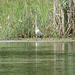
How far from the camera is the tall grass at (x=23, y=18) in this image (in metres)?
16.2

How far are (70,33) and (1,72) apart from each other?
10.5 metres

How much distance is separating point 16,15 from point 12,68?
1034 centimetres

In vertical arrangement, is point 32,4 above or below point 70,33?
above

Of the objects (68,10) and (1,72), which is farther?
(68,10)

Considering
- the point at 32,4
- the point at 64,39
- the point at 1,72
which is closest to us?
the point at 1,72

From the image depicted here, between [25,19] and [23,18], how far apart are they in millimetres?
113

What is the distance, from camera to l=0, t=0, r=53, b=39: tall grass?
1622cm

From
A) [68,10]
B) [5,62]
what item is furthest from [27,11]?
[5,62]

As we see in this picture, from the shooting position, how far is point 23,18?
655 inches

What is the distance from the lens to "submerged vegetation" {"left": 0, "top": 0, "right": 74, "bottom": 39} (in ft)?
53.1

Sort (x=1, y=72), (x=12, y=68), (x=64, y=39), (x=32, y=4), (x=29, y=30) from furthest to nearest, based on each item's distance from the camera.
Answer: (x=32, y=4), (x=29, y=30), (x=64, y=39), (x=12, y=68), (x=1, y=72)

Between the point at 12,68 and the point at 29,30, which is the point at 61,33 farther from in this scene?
the point at 12,68

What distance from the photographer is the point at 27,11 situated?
17250mm

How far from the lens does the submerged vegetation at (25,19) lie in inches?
637
